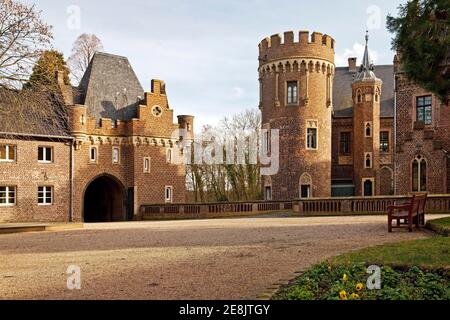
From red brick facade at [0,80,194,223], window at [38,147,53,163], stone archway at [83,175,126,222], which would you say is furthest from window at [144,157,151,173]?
window at [38,147,53,163]

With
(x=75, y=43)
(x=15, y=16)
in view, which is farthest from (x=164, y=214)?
(x=75, y=43)

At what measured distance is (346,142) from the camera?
41094 mm

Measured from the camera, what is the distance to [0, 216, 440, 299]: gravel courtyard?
6883 mm

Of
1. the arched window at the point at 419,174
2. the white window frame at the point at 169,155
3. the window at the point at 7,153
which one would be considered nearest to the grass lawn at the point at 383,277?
the arched window at the point at 419,174

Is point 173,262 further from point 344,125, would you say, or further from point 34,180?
point 344,125

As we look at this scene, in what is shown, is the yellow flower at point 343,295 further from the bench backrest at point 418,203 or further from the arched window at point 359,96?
the arched window at point 359,96

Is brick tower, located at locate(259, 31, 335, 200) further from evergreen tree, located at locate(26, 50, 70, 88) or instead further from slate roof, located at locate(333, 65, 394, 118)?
evergreen tree, located at locate(26, 50, 70, 88)

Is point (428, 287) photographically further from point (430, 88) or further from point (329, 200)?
point (329, 200)

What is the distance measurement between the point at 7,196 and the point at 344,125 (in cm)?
2591

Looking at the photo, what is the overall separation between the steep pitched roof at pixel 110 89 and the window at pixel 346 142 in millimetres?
16573

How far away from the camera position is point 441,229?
12680 millimetres

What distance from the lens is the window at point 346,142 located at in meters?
41.0

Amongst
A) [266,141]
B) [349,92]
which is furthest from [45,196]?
[349,92]

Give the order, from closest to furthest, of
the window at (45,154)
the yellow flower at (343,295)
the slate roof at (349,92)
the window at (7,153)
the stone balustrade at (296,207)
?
the yellow flower at (343,295) → the stone balustrade at (296,207) → the window at (7,153) → the window at (45,154) → the slate roof at (349,92)
